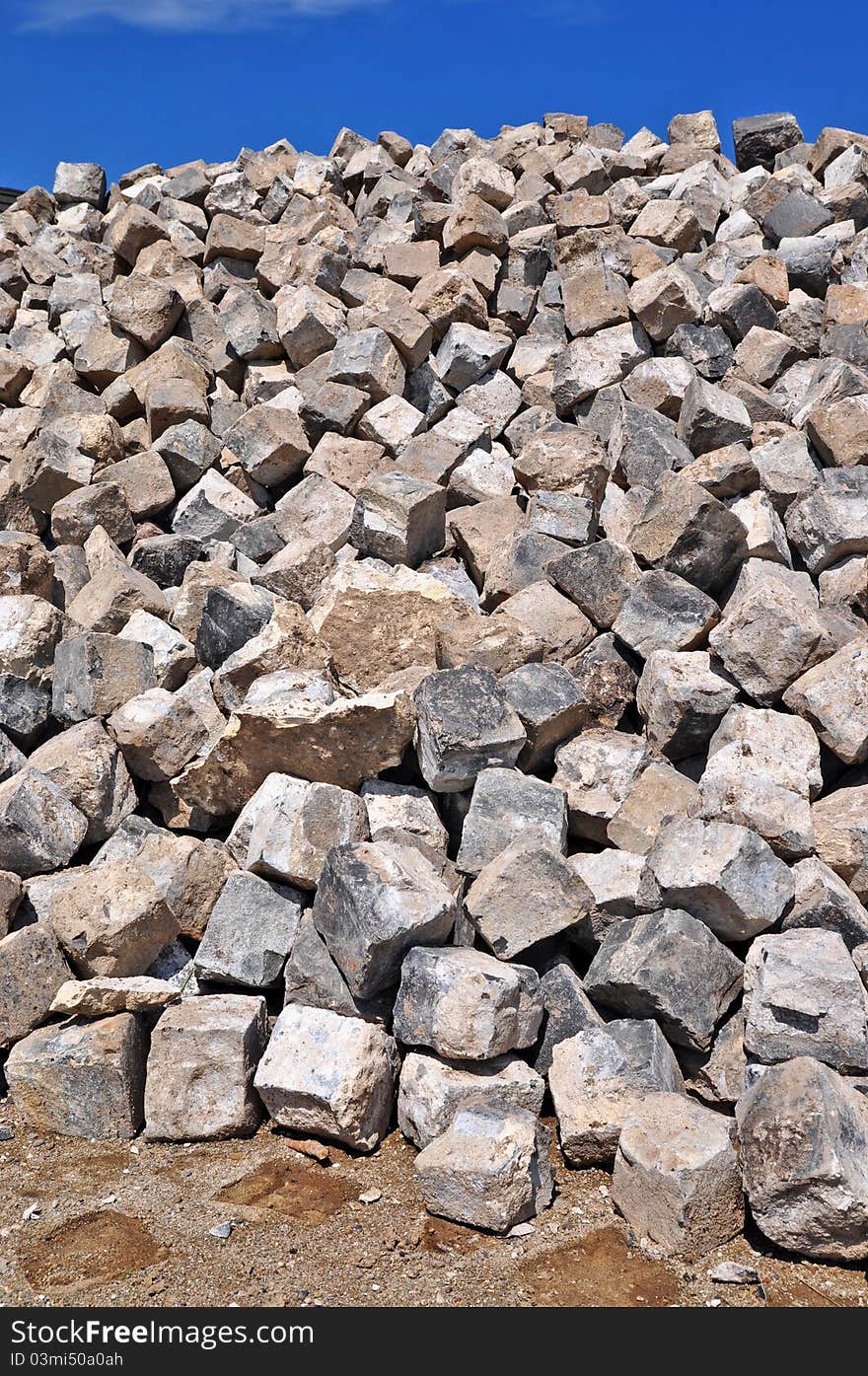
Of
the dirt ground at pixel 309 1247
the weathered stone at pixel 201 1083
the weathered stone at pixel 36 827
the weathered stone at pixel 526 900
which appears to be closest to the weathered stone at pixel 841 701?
the weathered stone at pixel 526 900

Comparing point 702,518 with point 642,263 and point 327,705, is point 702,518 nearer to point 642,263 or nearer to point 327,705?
point 327,705

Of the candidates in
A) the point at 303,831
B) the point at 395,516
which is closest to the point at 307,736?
the point at 303,831

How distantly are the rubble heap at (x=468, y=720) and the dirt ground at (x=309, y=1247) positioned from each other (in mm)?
102

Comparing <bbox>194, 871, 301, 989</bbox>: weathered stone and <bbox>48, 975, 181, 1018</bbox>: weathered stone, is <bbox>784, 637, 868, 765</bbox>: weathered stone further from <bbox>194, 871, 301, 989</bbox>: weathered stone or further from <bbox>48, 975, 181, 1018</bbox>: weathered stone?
<bbox>48, 975, 181, 1018</bbox>: weathered stone

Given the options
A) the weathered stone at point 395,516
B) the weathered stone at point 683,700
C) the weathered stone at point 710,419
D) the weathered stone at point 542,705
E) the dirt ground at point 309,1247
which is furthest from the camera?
the weathered stone at point 710,419

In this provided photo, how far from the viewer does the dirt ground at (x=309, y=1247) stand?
2.84 m

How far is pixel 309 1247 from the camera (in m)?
3.02

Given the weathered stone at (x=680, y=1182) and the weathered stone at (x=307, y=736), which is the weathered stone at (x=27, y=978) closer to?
the weathered stone at (x=307, y=736)

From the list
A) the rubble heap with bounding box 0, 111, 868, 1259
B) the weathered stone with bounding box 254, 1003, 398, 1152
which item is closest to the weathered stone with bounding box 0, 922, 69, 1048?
the rubble heap with bounding box 0, 111, 868, 1259

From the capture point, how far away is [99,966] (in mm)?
3812

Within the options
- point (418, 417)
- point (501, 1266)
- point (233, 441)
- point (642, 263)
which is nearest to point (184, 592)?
point (233, 441)

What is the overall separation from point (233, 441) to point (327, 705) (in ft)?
8.76

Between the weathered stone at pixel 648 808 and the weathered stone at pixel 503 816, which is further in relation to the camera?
the weathered stone at pixel 648 808

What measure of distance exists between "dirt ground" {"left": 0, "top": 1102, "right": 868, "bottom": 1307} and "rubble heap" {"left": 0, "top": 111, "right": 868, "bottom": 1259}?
0.33ft
